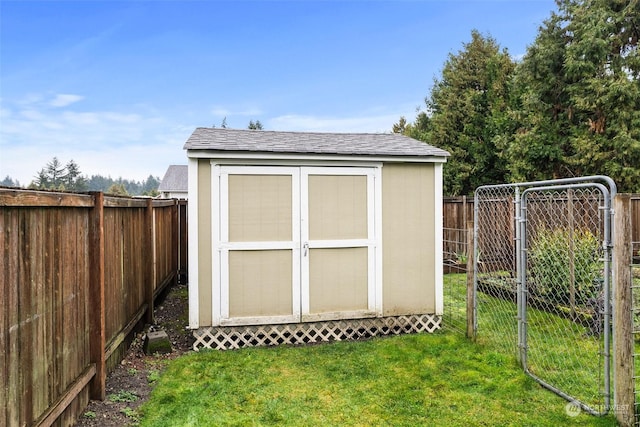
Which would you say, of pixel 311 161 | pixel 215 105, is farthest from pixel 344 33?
pixel 215 105

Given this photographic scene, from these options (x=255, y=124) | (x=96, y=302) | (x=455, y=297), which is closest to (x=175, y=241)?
(x=96, y=302)

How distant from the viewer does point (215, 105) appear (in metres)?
27.1

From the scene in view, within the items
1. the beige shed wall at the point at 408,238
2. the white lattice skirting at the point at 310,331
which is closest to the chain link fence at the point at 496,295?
the beige shed wall at the point at 408,238

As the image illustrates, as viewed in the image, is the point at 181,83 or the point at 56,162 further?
the point at 56,162

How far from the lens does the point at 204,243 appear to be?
14.6ft

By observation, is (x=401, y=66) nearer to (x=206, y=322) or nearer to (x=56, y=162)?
(x=206, y=322)

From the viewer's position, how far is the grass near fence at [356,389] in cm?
290

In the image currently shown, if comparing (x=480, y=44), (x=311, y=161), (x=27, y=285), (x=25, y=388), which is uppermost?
(x=480, y=44)

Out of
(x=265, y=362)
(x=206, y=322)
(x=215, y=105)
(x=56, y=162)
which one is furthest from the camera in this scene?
(x=56, y=162)

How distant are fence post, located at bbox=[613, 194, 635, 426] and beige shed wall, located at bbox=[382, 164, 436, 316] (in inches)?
94.1

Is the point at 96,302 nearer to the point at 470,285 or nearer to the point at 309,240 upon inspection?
the point at 309,240

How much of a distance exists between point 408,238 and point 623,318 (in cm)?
248

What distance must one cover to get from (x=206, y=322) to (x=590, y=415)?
3.52 m

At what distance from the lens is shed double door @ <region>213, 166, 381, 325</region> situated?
4.51 m
